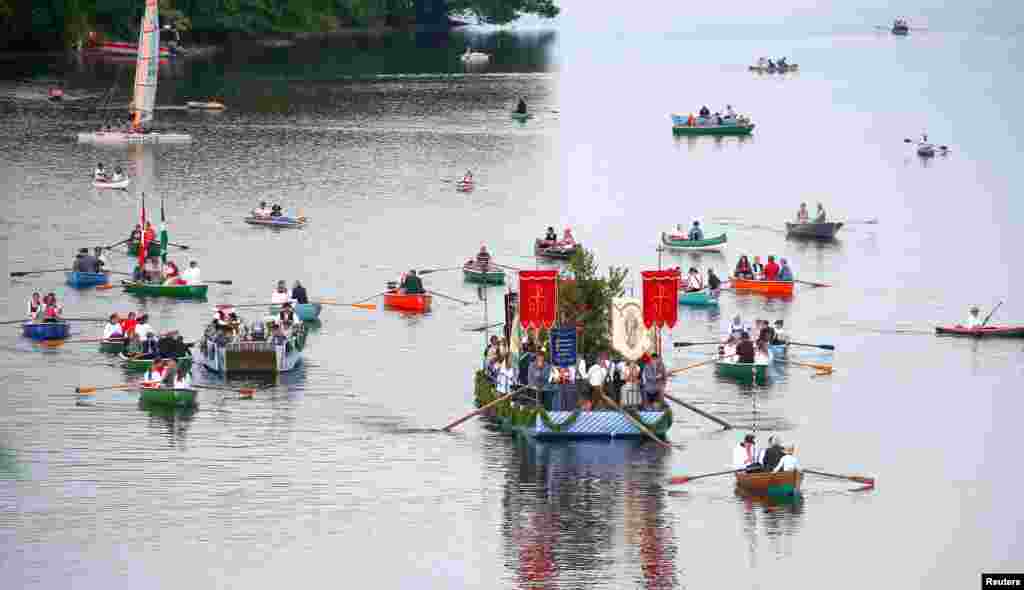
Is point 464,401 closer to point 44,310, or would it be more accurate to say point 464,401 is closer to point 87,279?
point 44,310

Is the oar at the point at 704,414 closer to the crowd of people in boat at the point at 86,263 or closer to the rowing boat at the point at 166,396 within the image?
the rowing boat at the point at 166,396

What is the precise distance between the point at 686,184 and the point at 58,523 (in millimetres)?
80128

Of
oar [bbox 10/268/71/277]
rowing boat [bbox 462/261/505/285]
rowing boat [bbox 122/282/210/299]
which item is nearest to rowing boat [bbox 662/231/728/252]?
rowing boat [bbox 462/261/505/285]

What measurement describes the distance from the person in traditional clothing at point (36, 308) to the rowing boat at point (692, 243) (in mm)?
34457

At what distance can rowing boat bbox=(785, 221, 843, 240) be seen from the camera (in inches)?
4031

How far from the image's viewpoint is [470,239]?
328 ft

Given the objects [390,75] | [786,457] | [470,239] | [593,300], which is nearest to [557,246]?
[470,239]

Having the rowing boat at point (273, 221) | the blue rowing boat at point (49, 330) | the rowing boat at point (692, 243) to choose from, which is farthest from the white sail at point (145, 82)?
the blue rowing boat at point (49, 330)

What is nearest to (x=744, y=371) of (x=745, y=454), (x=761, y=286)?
(x=745, y=454)

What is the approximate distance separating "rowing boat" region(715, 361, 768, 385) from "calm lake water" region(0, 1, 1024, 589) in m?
0.88

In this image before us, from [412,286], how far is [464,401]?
15978 millimetres

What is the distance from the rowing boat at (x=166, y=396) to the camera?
6253 cm

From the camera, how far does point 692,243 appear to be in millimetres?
97062

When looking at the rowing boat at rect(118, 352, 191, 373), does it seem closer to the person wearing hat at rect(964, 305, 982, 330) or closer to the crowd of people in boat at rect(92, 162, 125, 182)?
the person wearing hat at rect(964, 305, 982, 330)
